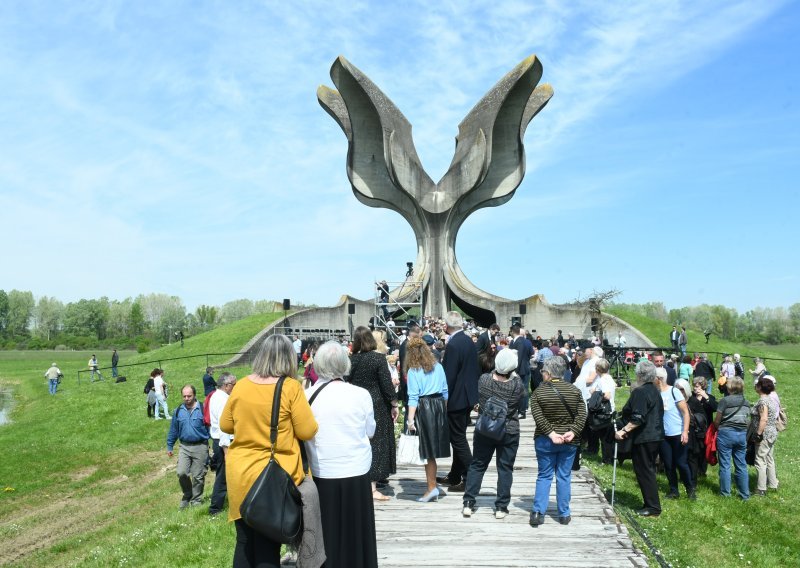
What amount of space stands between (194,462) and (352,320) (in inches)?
692

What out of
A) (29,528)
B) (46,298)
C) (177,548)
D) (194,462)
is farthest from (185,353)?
(46,298)

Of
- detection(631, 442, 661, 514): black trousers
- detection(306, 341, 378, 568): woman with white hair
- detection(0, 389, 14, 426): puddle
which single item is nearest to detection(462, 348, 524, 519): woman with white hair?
detection(631, 442, 661, 514): black trousers

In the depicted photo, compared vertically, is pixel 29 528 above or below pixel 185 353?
below

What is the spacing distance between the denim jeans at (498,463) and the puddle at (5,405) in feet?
57.3

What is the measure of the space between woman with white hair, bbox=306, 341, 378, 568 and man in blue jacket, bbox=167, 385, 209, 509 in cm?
424

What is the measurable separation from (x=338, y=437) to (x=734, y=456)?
5.84 m

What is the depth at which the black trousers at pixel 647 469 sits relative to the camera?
6117mm

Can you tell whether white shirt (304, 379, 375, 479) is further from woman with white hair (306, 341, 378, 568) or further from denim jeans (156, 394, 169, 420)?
denim jeans (156, 394, 169, 420)

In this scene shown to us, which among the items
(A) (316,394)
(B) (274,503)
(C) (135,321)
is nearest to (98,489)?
(A) (316,394)

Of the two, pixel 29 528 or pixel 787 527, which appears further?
pixel 29 528

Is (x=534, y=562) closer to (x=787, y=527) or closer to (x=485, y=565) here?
(x=485, y=565)

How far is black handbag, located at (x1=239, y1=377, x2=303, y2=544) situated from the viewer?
3180 mm

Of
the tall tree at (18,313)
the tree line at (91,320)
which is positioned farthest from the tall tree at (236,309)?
the tall tree at (18,313)

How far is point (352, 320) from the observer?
25.3m
